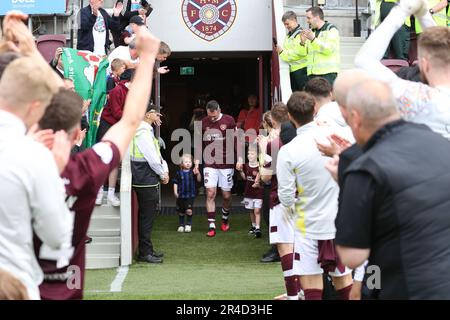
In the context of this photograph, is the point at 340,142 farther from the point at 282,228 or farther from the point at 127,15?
the point at 127,15

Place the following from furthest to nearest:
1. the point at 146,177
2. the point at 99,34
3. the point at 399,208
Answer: the point at 99,34
the point at 146,177
the point at 399,208

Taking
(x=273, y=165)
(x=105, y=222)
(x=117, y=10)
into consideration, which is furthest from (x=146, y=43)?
(x=117, y=10)

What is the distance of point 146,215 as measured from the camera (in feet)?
35.3

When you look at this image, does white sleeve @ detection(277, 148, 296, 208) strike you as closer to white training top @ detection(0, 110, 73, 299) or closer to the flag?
white training top @ detection(0, 110, 73, 299)

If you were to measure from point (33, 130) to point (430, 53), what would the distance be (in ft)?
7.15

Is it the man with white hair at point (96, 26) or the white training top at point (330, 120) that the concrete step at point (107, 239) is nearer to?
the man with white hair at point (96, 26)

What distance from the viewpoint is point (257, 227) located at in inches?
482

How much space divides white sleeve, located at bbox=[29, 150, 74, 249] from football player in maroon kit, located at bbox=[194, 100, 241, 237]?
9189 millimetres

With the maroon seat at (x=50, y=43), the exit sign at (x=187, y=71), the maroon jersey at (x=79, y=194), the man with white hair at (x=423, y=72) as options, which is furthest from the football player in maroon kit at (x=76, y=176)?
the exit sign at (x=187, y=71)

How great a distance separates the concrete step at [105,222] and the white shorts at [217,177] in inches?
82.4

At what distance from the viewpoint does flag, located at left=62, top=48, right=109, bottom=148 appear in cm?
1164

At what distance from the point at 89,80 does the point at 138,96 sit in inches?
325

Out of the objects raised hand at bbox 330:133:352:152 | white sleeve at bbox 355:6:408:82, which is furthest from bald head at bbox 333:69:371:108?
raised hand at bbox 330:133:352:152
